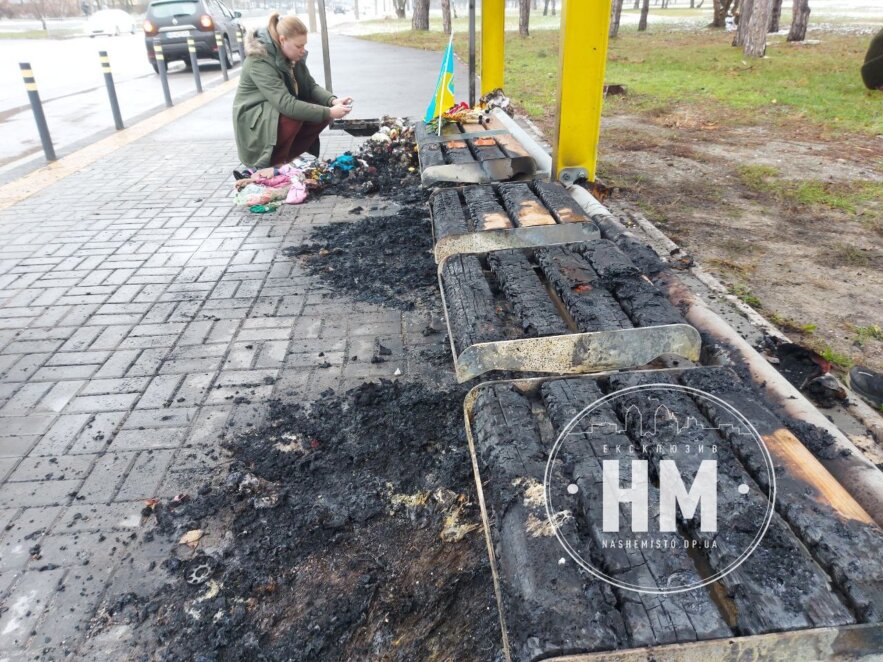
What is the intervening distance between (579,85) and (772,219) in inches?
96.3

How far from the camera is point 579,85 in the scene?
4.10m

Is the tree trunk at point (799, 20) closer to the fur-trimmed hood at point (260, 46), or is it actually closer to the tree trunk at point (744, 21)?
the tree trunk at point (744, 21)

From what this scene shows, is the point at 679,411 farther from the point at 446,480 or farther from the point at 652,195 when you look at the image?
the point at 652,195

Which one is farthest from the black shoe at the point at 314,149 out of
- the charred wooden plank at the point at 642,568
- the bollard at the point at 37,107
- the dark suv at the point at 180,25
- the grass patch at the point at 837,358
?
the dark suv at the point at 180,25

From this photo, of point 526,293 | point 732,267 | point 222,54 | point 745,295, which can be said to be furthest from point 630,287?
point 222,54

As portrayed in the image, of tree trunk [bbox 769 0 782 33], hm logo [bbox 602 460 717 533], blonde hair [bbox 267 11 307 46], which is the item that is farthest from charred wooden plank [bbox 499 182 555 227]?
tree trunk [bbox 769 0 782 33]

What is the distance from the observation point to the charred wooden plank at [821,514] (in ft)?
4.33

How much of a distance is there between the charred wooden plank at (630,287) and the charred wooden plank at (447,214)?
27.3 inches

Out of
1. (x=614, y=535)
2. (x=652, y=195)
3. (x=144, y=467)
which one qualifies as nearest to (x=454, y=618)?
(x=614, y=535)

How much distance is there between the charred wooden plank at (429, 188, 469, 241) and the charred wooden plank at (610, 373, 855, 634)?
1.64m

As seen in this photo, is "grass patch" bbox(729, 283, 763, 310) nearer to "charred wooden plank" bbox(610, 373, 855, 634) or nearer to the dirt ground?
the dirt ground

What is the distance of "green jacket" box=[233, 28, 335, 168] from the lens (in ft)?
19.3

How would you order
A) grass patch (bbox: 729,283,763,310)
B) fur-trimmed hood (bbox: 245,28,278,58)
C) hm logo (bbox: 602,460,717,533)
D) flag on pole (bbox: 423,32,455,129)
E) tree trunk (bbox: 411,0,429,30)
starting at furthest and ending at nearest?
tree trunk (bbox: 411,0,429,30) < fur-trimmed hood (bbox: 245,28,278,58) < flag on pole (bbox: 423,32,455,129) < grass patch (bbox: 729,283,763,310) < hm logo (bbox: 602,460,717,533)

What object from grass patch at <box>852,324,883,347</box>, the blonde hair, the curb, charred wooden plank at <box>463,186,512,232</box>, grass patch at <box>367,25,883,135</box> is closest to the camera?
charred wooden plank at <box>463,186,512,232</box>
